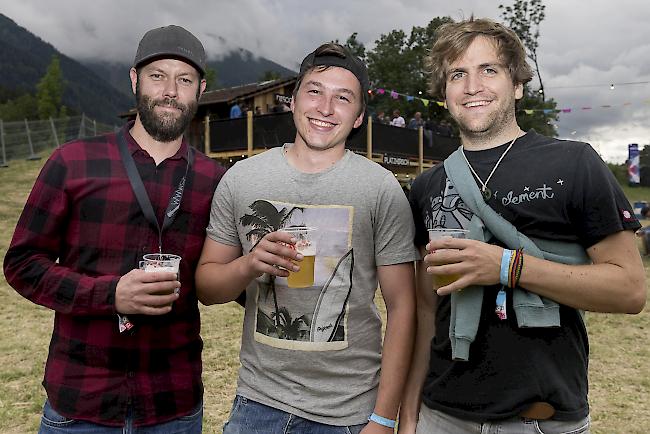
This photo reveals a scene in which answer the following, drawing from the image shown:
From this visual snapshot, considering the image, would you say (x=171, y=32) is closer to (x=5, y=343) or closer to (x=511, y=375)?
(x=511, y=375)

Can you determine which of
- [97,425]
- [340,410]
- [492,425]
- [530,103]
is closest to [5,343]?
[97,425]

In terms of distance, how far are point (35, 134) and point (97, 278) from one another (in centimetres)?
3139

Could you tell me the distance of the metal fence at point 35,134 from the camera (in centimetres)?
2762

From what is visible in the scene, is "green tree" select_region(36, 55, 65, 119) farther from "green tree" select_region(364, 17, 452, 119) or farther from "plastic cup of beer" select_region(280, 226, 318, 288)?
"plastic cup of beer" select_region(280, 226, 318, 288)

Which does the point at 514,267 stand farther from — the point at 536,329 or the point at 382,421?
the point at 382,421

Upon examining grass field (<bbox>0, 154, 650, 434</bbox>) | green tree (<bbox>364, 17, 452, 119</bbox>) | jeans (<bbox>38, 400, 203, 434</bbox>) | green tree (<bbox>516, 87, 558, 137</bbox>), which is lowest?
grass field (<bbox>0, 154, 650, 434</bbox>)

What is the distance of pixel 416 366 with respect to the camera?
2430mm

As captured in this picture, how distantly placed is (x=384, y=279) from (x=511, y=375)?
2.04 feet

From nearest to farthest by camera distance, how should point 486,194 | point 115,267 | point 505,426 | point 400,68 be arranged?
point 505,426, point 486,194, point 115,267, point 400,68

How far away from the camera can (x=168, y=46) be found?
2.61 m

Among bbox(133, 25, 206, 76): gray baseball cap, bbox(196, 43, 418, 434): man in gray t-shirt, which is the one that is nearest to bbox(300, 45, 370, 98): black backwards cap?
bbox(196, 43, 418, 434): man in gray t-shirt

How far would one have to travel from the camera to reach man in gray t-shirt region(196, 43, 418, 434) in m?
2.23

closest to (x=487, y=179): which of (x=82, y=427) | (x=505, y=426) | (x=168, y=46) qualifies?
(x=505, y=426)

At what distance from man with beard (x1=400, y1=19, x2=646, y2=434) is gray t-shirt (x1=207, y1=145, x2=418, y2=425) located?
0.81ft
